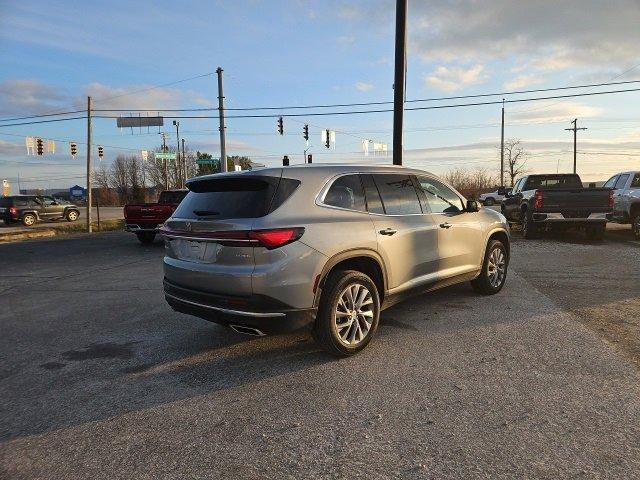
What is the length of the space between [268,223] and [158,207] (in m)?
11.8

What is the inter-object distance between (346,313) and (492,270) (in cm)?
316

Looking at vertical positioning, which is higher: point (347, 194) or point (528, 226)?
point (347, 194)

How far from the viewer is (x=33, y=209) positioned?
2758cm

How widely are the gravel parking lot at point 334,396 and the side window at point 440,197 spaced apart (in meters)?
1.28

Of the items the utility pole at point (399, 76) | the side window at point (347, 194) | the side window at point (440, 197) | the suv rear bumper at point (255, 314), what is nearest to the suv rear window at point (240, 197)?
the side window at point (347, 194)

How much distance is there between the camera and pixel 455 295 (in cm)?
650

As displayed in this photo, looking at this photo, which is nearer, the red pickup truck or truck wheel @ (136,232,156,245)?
the red pickup truck

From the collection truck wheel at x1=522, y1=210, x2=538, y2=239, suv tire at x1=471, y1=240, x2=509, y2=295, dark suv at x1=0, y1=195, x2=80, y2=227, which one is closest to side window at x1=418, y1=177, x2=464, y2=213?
suv tire at x1=471, y1=240, x2=509, y2=295

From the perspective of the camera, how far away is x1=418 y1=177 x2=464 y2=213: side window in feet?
17.7

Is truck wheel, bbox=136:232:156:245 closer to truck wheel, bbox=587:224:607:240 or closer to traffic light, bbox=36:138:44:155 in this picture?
truck wheel, bbox=587:224:607:240

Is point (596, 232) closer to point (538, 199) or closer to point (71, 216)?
point (538, 199)

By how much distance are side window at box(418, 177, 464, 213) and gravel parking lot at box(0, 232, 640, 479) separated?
1279 mm

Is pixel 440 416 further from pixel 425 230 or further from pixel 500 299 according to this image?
pixel 500 299

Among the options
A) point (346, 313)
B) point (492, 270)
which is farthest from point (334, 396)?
point (492, 270)
